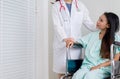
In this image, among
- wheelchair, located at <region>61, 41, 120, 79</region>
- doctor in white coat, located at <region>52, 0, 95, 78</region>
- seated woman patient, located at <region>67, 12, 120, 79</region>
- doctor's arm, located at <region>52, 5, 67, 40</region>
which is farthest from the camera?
doctor in white coat, located at <region>52, 0, 95, 78</region>

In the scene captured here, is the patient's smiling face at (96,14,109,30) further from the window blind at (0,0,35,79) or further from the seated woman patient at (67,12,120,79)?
the window blind at (0,0,35,79)

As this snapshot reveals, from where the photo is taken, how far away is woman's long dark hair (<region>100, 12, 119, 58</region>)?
2.07 metres

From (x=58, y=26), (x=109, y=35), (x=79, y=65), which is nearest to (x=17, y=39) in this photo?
(x=58, y=26)

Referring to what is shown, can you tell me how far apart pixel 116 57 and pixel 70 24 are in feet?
1.87

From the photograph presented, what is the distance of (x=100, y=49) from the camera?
2.10m

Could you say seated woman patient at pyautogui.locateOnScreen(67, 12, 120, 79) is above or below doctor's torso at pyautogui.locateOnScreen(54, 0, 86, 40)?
below

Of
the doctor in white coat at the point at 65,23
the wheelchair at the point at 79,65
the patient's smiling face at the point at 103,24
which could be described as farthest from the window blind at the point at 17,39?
the patient's smiling face at the point at 103,24

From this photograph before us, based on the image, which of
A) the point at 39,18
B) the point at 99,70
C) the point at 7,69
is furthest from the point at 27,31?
the point at 99,70

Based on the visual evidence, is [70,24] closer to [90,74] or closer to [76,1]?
[76,1]

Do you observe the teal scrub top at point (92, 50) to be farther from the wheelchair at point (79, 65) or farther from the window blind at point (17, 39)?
the window blind at point (17, 39)

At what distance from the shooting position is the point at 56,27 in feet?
7.38

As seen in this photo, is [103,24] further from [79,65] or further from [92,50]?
[79,65]

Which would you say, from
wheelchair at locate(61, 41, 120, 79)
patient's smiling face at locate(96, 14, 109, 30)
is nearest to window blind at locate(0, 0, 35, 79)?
wheelchair at locate(61, 41, 120, 79)

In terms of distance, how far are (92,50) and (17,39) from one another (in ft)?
2.67
